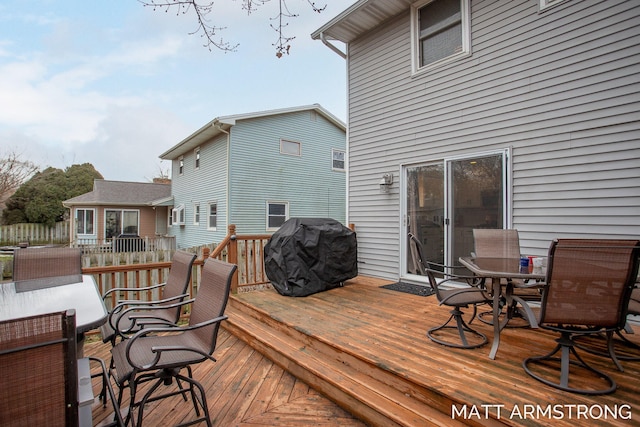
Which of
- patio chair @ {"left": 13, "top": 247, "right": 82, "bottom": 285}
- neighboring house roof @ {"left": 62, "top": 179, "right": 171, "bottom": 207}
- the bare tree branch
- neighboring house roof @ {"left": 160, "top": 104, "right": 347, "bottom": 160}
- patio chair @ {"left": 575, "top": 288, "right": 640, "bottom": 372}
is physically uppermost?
neighboring house roof @ {"left": 160, "top": 104, "right": 347, "bottom": 160}

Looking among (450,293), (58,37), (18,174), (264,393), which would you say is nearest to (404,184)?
(450,293)

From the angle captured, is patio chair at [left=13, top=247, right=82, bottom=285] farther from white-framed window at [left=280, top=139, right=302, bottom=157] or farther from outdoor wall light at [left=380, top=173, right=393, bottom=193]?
white-framed window at [left=280, top=139, right=302, bottom=157]

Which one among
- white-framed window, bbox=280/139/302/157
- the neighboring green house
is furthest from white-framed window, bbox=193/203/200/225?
white-framed window, bbox=280/139/302/157

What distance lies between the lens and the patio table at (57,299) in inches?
71.9

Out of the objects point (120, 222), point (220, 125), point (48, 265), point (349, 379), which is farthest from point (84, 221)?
point (349, 379)

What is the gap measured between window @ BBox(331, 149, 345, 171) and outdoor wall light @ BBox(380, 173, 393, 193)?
8.13 meters

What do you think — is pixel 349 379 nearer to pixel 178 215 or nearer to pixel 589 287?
pixel 589 287

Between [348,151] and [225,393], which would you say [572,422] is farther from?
[348,151]

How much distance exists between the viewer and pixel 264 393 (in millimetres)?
2598

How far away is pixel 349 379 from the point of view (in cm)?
245

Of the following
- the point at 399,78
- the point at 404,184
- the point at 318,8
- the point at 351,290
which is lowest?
the point at 351,290

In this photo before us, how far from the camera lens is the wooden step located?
200cm

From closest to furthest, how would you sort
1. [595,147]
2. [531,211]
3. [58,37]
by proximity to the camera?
1. [595,147]
2. [531,211]
3. [58,37]

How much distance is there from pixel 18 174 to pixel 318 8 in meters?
21.1
